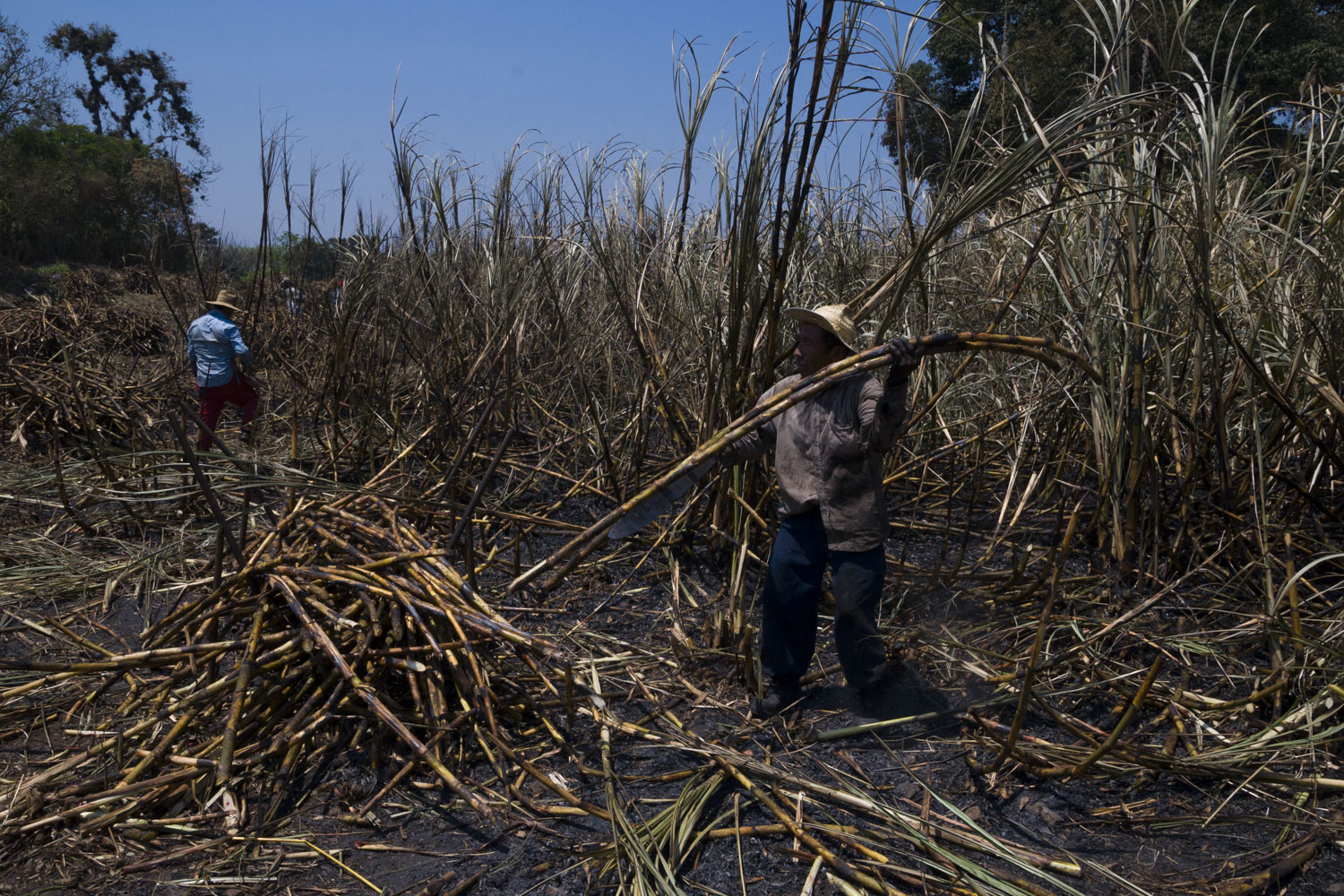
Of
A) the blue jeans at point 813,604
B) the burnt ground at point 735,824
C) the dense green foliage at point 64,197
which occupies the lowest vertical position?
the burnt ground at point 735,824

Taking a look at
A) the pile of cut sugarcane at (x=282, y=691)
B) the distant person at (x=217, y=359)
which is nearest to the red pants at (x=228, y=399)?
the distant person at (x=217, y=359)

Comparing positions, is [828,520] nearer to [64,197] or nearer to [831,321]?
[831,321]

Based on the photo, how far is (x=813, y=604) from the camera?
276 cm

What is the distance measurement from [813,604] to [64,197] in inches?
946

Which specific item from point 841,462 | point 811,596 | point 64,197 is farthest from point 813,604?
point 64,197

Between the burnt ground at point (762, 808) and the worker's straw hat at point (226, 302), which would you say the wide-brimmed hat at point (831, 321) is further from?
the worker's straw hat at point (226, 302)

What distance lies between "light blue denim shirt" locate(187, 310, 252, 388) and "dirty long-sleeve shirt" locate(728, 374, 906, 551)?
4342mm

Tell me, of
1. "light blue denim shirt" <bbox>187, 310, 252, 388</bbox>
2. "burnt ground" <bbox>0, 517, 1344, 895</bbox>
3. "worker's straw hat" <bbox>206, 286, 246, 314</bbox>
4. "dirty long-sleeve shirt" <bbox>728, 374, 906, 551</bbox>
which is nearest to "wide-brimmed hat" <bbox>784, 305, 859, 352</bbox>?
"dirty long-sleeve shirt" <bbox>728, 374, 906, 551</bbox>

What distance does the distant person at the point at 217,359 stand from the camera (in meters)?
5.69

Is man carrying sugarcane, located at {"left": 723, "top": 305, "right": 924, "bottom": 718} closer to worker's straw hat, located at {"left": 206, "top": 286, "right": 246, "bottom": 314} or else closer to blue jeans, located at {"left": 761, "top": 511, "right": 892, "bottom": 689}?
blue jeans, located at {"left": 761, "top": 511, "right": 892, "bottom": 689}

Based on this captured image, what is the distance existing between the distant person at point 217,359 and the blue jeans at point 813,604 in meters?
4.21

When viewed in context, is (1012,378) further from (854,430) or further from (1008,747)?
(1008,747)

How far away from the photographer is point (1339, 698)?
2.29 meters

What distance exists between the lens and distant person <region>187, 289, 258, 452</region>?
→ 569 cm
